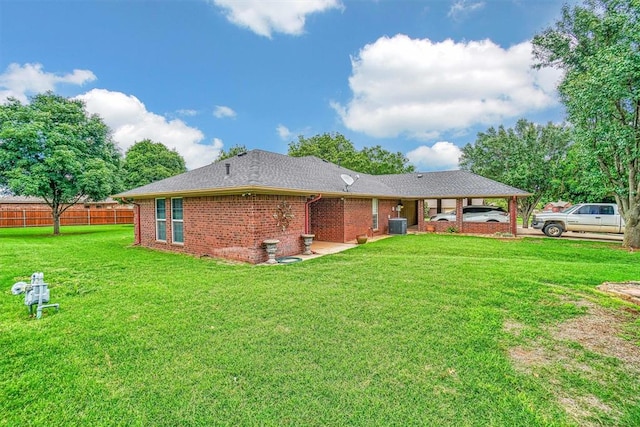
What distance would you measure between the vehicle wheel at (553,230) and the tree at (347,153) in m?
20.2

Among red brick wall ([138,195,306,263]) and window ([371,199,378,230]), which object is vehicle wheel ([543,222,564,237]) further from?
red brick wall ([138,195,306,263])

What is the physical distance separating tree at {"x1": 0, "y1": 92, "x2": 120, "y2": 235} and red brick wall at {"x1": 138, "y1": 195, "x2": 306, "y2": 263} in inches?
386

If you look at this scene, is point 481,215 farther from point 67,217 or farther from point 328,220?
point 67,217

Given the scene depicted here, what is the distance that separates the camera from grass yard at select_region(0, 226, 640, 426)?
2508 mm

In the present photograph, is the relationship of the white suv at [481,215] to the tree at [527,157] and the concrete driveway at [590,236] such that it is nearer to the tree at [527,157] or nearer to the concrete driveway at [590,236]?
the concrete driveway at [590,236]

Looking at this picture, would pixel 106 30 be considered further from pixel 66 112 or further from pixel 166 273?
pixel 166 273

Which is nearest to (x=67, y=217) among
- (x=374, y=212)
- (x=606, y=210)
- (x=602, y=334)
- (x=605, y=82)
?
(x=374, y=212)

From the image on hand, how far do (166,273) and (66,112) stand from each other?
17537 millimetres

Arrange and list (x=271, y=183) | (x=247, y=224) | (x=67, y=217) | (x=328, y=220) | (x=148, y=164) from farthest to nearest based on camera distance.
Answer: (x=148, y=164), (x=67, y=217), (x=328, y=220), (x=271, y=183), (x=247, y=224)

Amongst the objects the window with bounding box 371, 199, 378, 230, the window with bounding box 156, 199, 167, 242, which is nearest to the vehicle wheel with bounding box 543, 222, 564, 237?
the window with bounding box 371, 199, 378, 230

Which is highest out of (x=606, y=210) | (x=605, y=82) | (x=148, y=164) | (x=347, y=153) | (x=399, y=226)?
(x=347, y=153)

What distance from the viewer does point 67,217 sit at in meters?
25.2

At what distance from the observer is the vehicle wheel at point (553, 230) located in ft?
49.7

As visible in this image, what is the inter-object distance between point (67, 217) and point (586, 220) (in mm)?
37441
